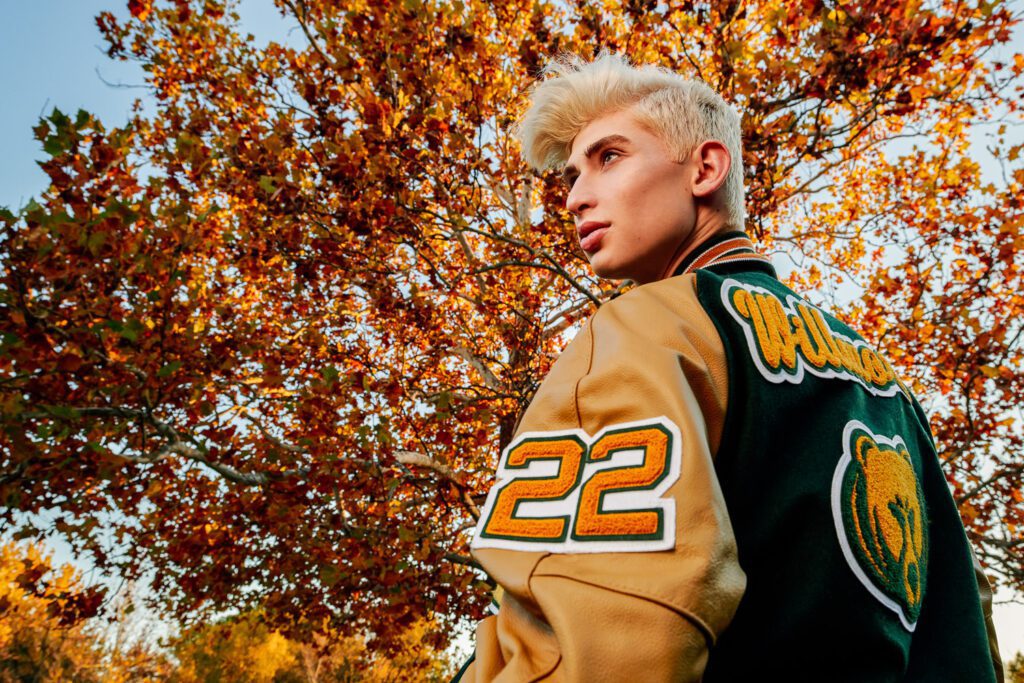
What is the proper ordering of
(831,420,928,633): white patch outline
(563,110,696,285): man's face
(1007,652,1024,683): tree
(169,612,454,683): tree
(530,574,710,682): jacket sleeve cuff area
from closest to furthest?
(530,574,710,682): jacket sleeve cuff area → (831,420,928,633): white patch outline → (563,110,696,285): man's face → (1007,652,1024,683): tree → (169,612,454,683): tree

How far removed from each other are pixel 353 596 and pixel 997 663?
8.86m

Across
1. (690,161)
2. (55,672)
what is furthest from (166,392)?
(55,672)

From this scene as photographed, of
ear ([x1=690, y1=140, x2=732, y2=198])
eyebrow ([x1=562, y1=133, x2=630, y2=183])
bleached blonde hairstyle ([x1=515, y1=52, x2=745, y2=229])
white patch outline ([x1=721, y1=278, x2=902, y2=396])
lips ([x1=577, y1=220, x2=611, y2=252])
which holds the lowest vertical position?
white patch outline ([x1=721, y1=278, x2=902, y2=396])

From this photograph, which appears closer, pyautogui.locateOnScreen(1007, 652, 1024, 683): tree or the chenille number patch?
the chenille number patch

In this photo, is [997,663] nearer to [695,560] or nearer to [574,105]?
[695,560]

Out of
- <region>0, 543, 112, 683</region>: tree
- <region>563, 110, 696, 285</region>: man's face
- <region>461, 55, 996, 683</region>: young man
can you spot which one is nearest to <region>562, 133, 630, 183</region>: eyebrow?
<region>563, 110, 696, 285</region>: man's face

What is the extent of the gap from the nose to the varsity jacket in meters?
0.56

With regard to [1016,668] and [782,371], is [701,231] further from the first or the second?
[1016,668]

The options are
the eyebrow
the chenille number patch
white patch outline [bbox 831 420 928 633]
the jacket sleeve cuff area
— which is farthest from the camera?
the eyebrow

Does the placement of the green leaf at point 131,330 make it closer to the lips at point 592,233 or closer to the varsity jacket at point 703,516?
the lips at point 592,233

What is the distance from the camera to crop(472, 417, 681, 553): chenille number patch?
2.69 ft

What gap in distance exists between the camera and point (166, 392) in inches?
213

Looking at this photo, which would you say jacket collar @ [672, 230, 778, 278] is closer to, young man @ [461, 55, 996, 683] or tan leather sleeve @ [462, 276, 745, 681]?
young man @ [461, 55, 996, 683]

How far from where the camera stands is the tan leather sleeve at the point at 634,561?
0.73m
